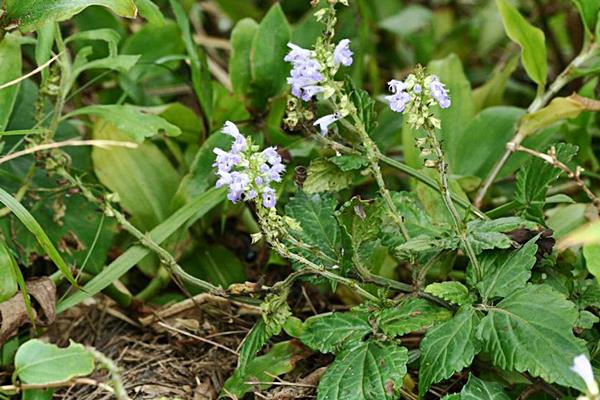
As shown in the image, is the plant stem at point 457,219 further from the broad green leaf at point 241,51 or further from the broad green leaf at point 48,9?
the broad green leaf at point 241,51

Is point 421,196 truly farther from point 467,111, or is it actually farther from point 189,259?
point 189,259

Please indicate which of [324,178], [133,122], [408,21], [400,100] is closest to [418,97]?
[400,100]

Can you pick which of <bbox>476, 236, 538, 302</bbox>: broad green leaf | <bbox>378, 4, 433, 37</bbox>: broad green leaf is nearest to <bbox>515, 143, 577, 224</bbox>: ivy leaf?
<bbox>476, 236, 538, 302</bbox>: broad green leaf

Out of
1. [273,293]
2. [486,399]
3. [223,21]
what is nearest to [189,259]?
[273,293]

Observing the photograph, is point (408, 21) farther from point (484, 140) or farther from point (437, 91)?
point (437, 91)

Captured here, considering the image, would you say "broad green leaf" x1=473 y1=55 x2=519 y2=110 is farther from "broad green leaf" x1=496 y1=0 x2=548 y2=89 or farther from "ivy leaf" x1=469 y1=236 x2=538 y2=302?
"ivy leaf" x1=469 y1=236 x2=538 y2=302

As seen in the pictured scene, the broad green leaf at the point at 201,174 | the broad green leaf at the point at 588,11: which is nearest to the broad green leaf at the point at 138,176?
the broad green leaf at the point at 201,174
